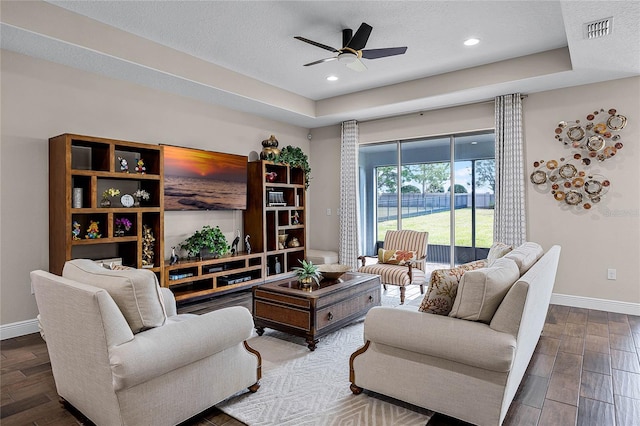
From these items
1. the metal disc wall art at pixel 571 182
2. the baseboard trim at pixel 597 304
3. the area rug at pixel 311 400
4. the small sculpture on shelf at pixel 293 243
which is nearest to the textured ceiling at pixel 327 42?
the metal disc wall art at pixel 571 182

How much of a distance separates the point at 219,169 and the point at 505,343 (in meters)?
4.39

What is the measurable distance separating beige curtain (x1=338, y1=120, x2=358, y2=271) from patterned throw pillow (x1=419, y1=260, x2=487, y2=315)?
169 inches

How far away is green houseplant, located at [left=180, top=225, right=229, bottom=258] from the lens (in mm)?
4922

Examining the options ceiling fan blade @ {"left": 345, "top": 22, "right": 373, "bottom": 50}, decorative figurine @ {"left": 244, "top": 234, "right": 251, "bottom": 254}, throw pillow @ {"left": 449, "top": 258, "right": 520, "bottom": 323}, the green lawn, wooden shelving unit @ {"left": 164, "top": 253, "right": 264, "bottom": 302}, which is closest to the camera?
throw pillow @ {"left": 449, "top": 258, "right": 520, "bottom": 323}

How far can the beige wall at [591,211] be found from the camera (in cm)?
438

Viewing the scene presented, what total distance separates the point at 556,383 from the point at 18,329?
476cm

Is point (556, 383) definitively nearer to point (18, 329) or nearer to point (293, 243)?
point (293, 243)

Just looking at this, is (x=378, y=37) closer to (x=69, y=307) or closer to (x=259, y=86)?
(x=259, y=86)

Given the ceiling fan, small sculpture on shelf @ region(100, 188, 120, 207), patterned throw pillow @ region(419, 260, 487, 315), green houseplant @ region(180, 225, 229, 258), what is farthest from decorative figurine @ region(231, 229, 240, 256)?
patterned throw pillow @ region(419, 260, 487, 315)

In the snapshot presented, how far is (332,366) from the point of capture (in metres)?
2.90

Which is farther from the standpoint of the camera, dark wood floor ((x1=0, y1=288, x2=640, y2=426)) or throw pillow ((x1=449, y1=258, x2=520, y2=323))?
dark wood floor ((x1=0, y1=288, x2=640, y2=426))

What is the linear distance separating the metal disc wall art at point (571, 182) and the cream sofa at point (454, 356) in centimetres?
300

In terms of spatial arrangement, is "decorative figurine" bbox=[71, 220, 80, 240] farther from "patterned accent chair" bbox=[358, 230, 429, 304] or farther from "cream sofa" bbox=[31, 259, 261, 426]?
"patterned accent chair" bbox=[358, 230, 429, 304]

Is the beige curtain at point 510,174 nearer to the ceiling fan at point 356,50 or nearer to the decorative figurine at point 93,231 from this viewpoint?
the ceiling fan at point 356,50
